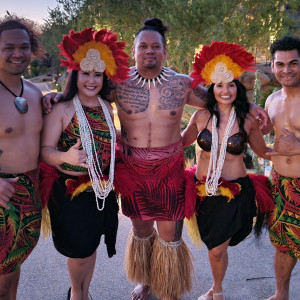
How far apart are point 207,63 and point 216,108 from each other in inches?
13.2

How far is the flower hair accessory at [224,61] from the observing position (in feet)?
7.68

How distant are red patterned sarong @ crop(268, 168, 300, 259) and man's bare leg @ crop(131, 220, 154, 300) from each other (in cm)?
97

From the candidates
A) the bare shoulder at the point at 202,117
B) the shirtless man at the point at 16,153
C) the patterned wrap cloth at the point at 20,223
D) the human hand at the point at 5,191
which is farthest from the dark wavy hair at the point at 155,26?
the human hand at the point at 5,191

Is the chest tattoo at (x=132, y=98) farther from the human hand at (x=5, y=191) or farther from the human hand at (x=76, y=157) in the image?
the human hand at (x=5, y=191)

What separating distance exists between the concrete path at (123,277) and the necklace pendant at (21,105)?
159 centimetres

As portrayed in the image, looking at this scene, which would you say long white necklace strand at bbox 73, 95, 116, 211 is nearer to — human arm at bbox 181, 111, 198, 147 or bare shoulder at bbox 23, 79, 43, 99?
bare shoulder at bbox 23, 79, 43, 99

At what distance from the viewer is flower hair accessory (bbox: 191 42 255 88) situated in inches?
92.2

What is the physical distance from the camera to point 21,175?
2.05 metres

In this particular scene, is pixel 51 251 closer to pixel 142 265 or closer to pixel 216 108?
pixel 142 265

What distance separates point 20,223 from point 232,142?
1.51m

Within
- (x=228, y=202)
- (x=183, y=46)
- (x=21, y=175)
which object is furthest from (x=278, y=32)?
(x=21, y=175)

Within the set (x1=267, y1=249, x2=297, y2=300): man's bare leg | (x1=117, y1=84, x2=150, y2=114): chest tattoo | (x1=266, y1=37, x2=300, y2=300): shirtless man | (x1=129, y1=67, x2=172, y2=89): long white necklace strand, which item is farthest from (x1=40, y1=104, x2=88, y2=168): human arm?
(x1=267, y1=249, x2=297, y2=300): man's bare leg

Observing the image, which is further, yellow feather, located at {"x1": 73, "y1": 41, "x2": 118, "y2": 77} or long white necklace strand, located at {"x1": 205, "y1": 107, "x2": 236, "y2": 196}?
long white necklace strand, located at {"x1": 205, "y1": 107, "x2": 236, "y2": 196}

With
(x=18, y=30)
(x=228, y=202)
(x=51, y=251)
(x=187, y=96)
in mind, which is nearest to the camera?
(x=18, y=30)
